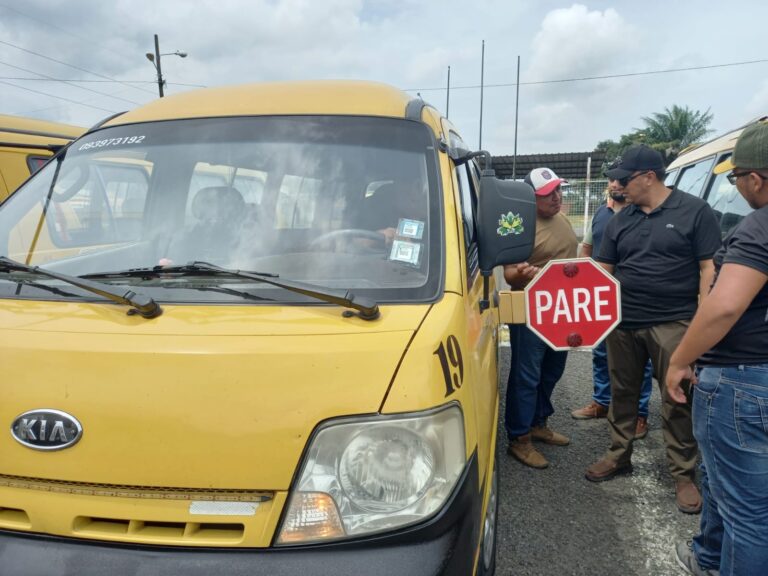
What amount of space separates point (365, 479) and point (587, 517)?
2.28 meters

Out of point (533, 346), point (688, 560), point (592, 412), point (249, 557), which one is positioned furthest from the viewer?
point (592, 412)

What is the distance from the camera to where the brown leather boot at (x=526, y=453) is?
12.4 feet

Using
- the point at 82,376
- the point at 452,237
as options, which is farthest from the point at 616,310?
the point at 82,376

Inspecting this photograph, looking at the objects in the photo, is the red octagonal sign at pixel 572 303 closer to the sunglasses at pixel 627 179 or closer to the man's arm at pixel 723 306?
the man's arm at pixel 723 306

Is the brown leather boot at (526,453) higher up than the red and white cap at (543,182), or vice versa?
the red and white cap at (543,182)

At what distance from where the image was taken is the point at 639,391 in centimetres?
357

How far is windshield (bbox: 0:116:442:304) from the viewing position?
6.11 ft

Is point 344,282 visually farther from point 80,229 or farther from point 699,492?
point 699,492

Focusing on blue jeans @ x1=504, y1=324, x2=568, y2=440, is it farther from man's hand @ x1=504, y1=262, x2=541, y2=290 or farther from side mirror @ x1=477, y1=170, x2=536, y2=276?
side mirror @ x1=477, y1=170, x2=536, y2=276

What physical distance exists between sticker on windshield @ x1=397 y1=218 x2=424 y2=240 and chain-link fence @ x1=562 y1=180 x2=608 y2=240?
17.1 meters

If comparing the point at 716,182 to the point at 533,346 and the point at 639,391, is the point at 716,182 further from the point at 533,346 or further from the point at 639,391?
the point at 533,346

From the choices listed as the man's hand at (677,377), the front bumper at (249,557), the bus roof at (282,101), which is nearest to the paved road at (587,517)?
the man's hand at (677,377)

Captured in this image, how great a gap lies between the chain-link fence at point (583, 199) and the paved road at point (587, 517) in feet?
49.2

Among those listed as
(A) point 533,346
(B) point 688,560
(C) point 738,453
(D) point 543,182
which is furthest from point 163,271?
(D) point 543,182
